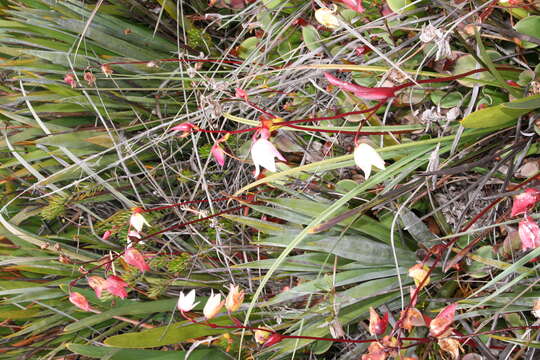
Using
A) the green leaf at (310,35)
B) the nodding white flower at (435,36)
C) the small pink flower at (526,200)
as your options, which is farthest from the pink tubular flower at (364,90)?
the green leaf at (310,35)

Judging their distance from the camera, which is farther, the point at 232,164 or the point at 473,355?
the point at 232,164

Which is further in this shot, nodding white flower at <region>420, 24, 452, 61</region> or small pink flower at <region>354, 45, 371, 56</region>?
small pink flower at <region>354, 45, 371, 56</region>

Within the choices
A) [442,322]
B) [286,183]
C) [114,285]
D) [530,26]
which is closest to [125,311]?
[114,285]

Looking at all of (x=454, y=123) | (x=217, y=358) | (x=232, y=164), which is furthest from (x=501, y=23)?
(x=217, y=358)

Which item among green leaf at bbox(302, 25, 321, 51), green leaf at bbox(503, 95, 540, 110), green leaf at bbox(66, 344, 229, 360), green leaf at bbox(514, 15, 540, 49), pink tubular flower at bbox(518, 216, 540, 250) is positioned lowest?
green leaf at bbox(66, 344, 229, 360)

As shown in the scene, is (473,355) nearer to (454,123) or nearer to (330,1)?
(454,123)

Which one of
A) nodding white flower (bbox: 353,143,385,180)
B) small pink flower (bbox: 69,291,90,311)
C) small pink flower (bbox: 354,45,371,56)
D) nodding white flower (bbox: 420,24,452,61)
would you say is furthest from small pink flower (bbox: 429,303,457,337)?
small pink flower (bbox: 69,291,90,311)

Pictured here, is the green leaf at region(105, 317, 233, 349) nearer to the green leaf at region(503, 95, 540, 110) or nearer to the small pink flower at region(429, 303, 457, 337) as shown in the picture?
the small pink flower at region(429, 303, 457, 337)

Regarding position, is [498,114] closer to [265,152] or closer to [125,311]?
[265,152]
